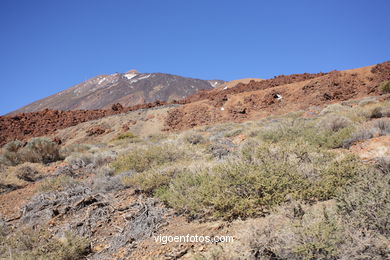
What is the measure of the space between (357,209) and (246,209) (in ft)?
4.13

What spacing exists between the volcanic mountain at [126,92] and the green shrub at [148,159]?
246 ft

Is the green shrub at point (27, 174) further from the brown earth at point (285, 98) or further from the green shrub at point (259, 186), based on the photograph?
the brown earth at point (285, 98)

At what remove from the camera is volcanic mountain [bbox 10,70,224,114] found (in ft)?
294

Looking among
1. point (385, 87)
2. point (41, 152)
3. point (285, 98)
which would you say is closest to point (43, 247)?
point (41, 152)

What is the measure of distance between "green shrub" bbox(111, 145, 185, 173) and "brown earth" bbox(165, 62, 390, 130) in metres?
19.4

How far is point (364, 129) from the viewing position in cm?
655

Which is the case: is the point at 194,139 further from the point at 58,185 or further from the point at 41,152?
the point at 41,152

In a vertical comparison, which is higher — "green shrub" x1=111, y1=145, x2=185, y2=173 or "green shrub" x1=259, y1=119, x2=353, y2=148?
"green shrub" x1=111, y1=145, x2=185, y2=173

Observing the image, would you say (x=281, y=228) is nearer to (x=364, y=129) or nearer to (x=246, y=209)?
(x=246, y=209)

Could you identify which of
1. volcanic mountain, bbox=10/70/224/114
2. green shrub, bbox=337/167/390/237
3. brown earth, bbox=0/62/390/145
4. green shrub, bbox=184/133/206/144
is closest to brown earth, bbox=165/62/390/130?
brown earth, bbox=0/62/390/145

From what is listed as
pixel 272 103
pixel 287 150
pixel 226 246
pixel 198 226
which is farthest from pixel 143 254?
pixel 272 103

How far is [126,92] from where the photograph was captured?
97562 millimetres

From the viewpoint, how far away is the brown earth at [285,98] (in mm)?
24688

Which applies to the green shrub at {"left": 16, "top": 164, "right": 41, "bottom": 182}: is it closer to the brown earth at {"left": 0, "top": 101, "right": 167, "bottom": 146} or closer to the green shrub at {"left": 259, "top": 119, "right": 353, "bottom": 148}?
the green shrub at {"left": 259, "top": 119, "right": 353, "bottom": 148}
